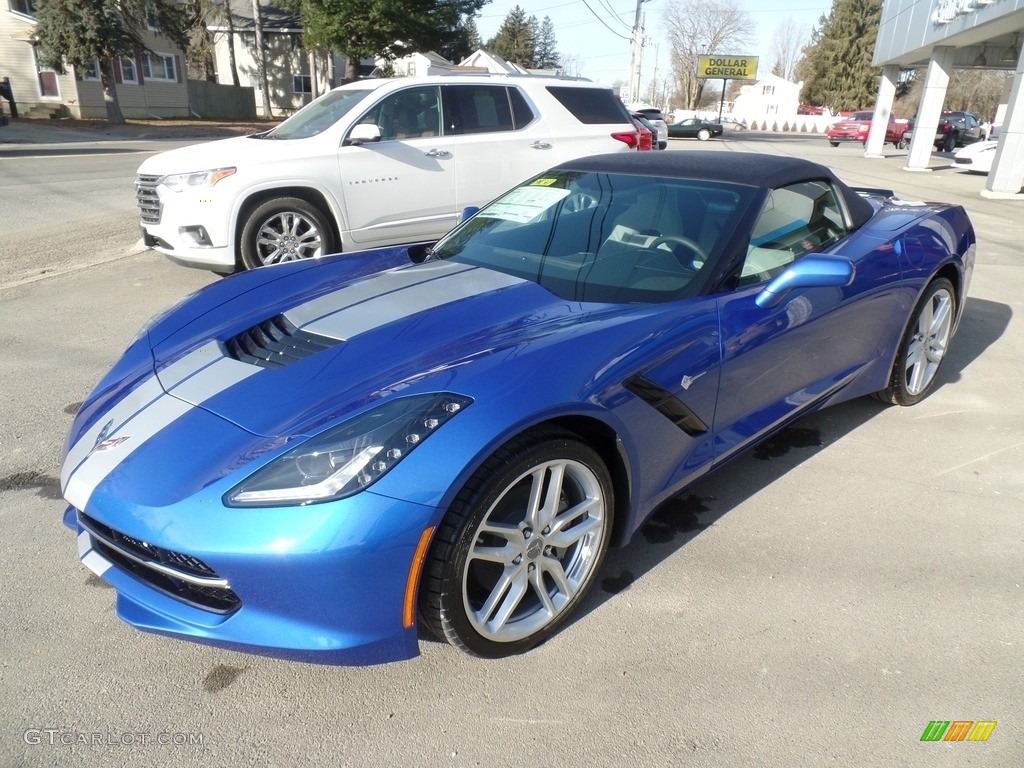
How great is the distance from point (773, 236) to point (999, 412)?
2.17 m

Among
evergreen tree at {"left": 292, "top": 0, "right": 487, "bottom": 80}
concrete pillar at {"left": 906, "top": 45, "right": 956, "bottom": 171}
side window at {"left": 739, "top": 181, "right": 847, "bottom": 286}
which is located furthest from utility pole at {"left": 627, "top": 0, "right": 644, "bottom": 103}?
side window at {"left": 739, "top": 181, "right": 847, "bottom": 286}

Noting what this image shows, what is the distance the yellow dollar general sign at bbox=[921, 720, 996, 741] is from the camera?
6.95 ft

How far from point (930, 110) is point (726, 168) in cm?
2314

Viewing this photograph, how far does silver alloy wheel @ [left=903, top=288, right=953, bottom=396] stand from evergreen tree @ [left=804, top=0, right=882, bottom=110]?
71.3 metres

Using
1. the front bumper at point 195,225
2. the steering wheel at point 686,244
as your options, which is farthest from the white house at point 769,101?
the steering wheel at point 686,244

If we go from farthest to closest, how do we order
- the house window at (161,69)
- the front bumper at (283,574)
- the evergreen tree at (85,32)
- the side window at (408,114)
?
the house window at (161,69)
the evergreen tree at (85,32)
the side window at (408,114)
the front bumper at (283,574)

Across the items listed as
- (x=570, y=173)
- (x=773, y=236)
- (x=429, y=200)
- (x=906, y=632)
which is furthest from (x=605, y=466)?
(x=429, y=200)

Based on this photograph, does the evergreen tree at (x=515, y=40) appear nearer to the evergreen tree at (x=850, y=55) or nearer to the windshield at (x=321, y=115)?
the evergreen tree at (x=850, y=55)

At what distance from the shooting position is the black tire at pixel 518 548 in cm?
207

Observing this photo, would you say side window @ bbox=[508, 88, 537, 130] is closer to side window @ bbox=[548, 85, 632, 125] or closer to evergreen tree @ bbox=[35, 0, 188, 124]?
side window @ bbox=[548, 85, 632, 125]

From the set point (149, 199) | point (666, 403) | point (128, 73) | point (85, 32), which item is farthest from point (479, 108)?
point (128, 73)

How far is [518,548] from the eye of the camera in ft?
7.54

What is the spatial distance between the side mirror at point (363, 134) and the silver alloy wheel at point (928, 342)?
14.6ft

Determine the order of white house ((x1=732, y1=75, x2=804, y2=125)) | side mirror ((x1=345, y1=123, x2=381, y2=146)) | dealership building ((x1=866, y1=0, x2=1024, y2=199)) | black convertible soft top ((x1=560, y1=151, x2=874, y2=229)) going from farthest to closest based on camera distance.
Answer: white house ((x1=732, y1=75, x2=804, y2=125))
dealership building ((x1=866, y1=0, x2=1024, y2=199))
side mirror ((x1=345, y1=123, x2=381, y2=146))
black convertible soft top ((x1=560, y1=151, x2=874, y2=229))
